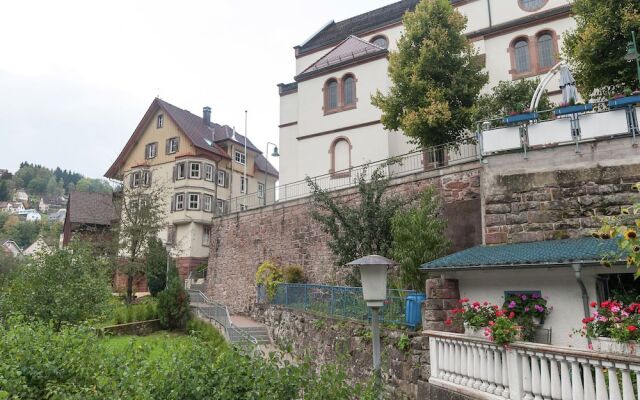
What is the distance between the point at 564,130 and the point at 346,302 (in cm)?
688

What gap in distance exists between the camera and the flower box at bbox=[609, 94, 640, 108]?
942 centimetres

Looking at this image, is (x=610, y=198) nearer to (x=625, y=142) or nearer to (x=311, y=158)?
(x=625, y=142)

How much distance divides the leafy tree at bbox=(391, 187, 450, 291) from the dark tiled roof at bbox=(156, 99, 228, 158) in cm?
2376

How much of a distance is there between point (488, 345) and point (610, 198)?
530 centimetres

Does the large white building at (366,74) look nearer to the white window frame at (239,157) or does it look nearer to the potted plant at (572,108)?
→ the white window frame at (239,157)

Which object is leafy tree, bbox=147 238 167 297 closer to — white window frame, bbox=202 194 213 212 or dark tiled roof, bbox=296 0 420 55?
white window frame, bbox=202 194 213 212

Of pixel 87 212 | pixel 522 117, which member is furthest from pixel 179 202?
pixel 522 117

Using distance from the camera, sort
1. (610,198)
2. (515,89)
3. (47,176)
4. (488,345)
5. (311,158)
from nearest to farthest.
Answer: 1. (488,345)
2. (610,198)
3. (515,89)
4. (311,158)
5. (47,176)

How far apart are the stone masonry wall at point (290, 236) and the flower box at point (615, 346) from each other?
5.69 m

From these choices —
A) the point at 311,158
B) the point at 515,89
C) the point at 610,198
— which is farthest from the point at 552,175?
the point at 311,158

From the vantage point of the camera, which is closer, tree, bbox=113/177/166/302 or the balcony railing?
the balcony railing

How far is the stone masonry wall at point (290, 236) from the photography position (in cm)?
1266

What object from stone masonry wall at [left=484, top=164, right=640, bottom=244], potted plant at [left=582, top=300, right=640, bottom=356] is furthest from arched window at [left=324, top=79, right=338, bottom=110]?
potted plant at [left=582, top=300, right=640, bottom=356]

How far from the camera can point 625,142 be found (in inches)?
374
